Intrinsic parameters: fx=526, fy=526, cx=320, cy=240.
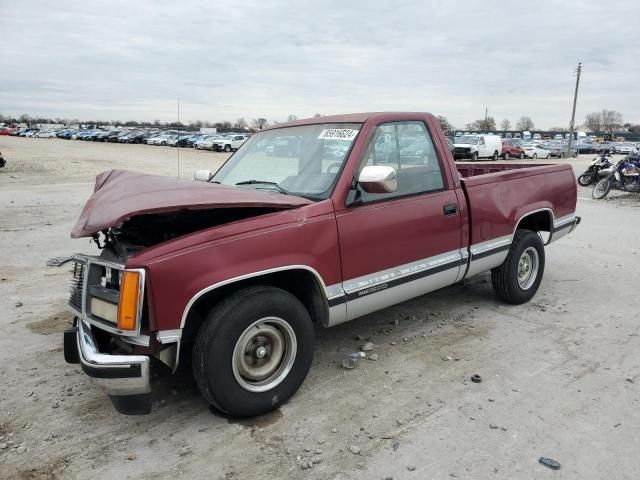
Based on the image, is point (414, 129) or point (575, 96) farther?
point (575, 96)

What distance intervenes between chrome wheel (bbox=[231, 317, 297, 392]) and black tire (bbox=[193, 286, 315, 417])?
0.05ft

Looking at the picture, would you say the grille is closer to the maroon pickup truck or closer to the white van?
the maroon pickup truck

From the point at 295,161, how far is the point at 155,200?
1393 millimetres

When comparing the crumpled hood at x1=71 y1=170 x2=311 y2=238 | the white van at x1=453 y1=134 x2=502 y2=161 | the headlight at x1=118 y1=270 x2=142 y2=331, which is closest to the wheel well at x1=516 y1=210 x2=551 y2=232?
the crumpled hood at x1=71 y1=170 x2=311 y2=238

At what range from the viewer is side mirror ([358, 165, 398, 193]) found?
3424 millimetres

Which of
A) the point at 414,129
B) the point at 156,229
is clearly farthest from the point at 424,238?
the point at 156,229

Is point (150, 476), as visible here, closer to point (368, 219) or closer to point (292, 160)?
point (368, 219)

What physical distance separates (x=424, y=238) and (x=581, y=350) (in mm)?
1602

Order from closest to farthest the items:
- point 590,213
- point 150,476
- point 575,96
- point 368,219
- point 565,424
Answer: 1. point 150,476
2. point 565,424
3. point 368,219
4. point 590,213
5. point 575,96

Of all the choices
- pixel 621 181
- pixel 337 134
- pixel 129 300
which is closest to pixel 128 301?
pixel 129 300

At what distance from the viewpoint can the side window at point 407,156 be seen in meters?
4.00

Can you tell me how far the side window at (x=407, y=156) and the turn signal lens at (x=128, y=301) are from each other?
5.69ft

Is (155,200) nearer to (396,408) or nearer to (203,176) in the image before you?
(396,408)

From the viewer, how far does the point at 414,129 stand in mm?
4406
